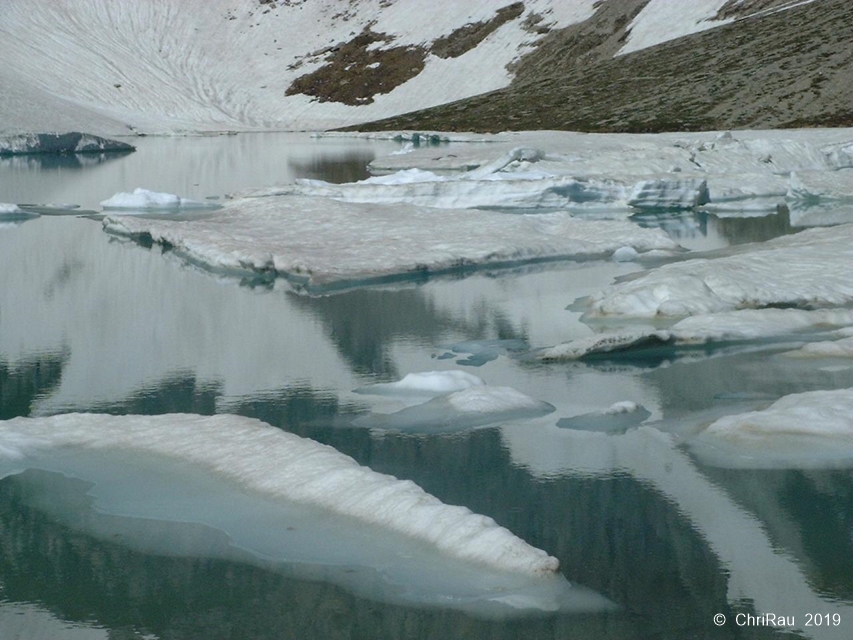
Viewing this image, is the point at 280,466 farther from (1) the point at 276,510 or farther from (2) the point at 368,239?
(2) the point at 368,239

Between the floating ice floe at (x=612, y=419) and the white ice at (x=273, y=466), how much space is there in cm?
166

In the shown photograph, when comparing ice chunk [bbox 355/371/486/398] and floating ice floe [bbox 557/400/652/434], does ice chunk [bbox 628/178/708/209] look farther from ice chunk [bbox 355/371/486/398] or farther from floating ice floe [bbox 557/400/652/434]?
floating ice floe [bbox 557/400/652/434]

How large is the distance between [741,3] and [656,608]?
56.5m

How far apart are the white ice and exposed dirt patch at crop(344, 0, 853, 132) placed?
37580mm

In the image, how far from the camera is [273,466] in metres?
5.98

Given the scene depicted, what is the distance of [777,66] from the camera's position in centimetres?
4625

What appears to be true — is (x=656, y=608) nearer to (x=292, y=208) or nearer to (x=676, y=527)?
(x=676, y=527)

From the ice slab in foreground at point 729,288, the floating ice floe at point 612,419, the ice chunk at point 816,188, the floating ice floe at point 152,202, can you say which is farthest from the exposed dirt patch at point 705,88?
the floating ice floe at point 612,419

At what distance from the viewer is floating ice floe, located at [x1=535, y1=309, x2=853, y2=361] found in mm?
8523

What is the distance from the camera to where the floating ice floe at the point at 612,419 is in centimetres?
698

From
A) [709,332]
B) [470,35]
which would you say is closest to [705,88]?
[470,35]

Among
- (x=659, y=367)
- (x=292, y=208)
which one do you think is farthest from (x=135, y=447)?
(x=292, y=208)

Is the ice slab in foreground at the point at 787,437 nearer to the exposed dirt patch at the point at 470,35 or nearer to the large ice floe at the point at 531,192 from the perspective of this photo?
the large ice floe at the point at 531,192

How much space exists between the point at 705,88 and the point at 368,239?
3617cm
